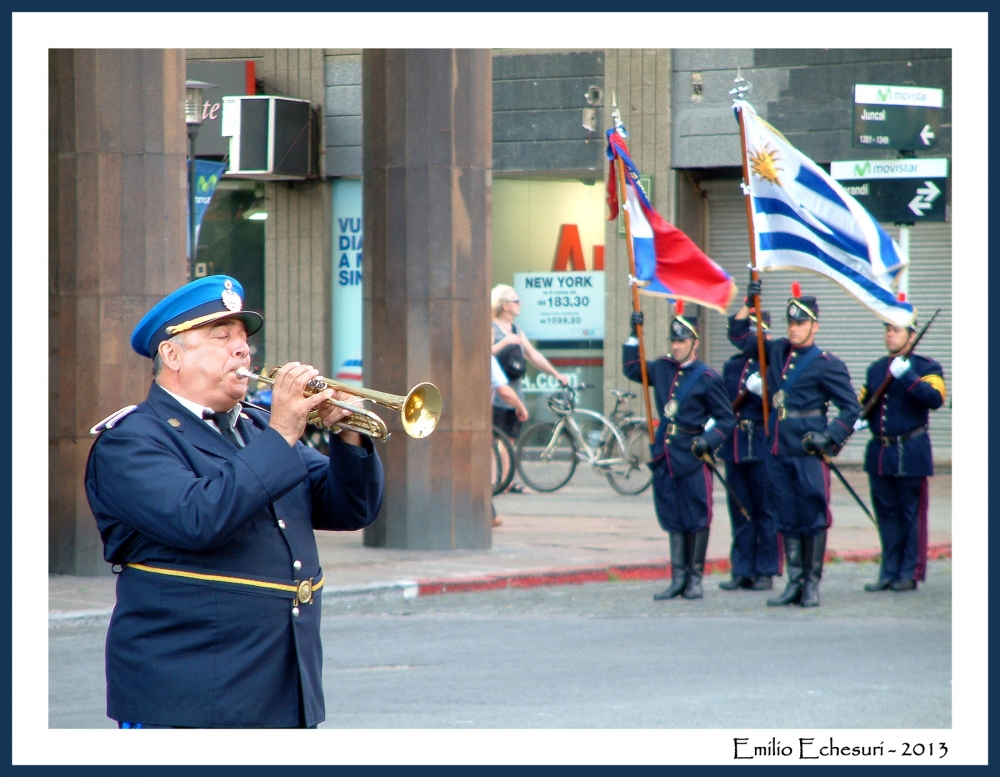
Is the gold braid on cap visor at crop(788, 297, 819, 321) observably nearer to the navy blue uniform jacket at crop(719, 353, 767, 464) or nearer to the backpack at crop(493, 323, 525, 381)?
the navy blue uniform jacket at crop(719, 353, 767, 464)

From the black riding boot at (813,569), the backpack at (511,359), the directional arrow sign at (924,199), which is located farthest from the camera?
the backpack at (511,359)

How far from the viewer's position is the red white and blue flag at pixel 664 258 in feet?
38.1

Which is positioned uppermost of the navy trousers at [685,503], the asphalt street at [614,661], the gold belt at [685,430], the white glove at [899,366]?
the white glove at [899,366]

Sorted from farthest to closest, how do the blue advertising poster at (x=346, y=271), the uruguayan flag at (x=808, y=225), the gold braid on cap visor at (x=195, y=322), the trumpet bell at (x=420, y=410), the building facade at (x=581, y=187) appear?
the blue advertising poster at (x=346, y=271), the building facade at (x=581, y=187), the uruguayan flag at (x=808, y=225), the trumpet bell at (x=420, y=410), the gold braid on cap visor at (x=195, y=322)

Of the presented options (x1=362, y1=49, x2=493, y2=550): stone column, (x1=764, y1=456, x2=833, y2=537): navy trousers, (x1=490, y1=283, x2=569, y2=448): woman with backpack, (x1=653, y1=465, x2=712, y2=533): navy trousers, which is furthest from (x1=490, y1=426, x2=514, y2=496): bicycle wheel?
(x1=764, y1=456, x2=833, y2=537): navy trousers

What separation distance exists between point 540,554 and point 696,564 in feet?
6.23

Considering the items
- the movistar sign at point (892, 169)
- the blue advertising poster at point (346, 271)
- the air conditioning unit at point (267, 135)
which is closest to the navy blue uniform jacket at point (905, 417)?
the movistar sign at point (892, 169)

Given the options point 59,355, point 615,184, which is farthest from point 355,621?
Answer: point 615,184

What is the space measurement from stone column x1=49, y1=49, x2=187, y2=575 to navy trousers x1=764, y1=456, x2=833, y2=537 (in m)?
4.57

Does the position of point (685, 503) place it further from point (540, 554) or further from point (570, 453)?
point (570, 453)

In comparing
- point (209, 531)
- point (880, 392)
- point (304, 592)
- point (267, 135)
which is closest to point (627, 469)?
point (880, 392)

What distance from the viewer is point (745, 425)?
456 inches

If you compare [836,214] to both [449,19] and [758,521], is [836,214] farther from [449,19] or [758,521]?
[449,19]

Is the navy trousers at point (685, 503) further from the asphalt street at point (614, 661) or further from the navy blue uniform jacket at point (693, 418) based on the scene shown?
the asphalt street at point (614, 661)
